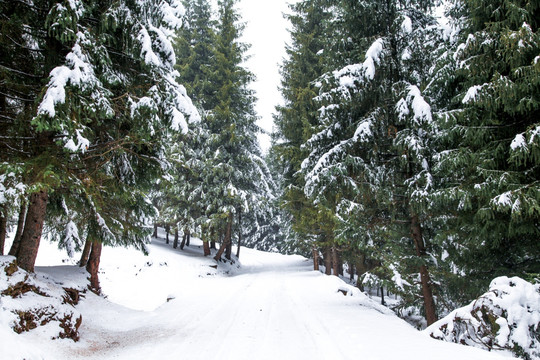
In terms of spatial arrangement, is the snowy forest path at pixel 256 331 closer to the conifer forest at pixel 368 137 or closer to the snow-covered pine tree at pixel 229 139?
the conifer forest at pixel 368 137

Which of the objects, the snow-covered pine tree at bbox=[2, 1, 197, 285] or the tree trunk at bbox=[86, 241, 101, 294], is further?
the tree trunk at bbox=[86, 241, 101, 294]

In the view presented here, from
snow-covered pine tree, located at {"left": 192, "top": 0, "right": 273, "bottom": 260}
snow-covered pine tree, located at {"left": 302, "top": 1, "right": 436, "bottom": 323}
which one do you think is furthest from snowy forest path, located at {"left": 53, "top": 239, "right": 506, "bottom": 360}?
snow-covered pine tree, located at {"left": 192, "top": 0, "right": 273, "bottom": 260}

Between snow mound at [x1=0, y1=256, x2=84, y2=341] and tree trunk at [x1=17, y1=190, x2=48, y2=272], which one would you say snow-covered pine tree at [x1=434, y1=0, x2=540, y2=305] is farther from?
tree trunk at [x1=17, y1=190, x2=48, y2=272]

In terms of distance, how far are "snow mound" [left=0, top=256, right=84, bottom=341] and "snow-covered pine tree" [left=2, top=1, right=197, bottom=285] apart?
0.86 m

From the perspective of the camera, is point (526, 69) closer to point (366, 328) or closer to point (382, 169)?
point (382, 169)

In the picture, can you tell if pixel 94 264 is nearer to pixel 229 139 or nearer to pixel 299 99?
pixel 299 99

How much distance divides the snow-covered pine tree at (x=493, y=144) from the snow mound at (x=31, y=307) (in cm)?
764

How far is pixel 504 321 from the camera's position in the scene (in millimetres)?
4055

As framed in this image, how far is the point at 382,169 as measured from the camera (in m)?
8.88

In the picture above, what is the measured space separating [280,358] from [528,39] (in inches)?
264

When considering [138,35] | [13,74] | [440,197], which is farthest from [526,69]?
[13,74]

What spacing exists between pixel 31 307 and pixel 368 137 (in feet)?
27.1

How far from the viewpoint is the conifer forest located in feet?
15.9

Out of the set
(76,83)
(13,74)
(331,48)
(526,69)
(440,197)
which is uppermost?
(331,48)
